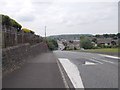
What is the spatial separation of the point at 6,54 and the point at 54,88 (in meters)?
5.41

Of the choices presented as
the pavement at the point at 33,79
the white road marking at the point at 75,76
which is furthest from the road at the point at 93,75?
the pavement at the point at 33,79

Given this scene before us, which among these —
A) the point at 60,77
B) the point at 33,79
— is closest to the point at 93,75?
the point at 60,77

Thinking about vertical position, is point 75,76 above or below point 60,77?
below

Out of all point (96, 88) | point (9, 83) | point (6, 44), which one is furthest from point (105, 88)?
point (6, 44)

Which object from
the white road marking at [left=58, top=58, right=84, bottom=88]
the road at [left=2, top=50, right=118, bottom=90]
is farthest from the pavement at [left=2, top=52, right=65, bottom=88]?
the white road marking at [left=58, top=58, right=84, bottom=88]

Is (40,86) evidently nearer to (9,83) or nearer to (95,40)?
(9,83)

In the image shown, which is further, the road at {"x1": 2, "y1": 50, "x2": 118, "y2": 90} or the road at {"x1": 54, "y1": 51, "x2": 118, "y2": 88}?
the road at {"x1": 54, "y1": 51, "x2": 118, "y2": 88}

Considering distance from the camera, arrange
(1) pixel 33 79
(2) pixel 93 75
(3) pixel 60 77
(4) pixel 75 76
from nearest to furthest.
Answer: (1) pixel 33 79
(3) pixel 60 77
(4) pixel 75 76
(2) pixel 93 75

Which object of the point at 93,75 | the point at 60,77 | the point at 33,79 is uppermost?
the point at 33,79

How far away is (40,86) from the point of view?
11117mm

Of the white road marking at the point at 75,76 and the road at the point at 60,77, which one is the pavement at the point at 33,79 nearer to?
the road at the point at 60,77

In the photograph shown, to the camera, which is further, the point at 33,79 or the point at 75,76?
the point at 75,76

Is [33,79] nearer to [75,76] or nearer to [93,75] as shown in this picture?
[75,76]

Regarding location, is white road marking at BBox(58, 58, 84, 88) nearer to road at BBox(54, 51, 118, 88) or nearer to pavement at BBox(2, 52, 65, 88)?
road at BBox(54, 51, 118, 88)
